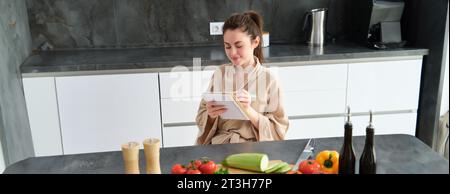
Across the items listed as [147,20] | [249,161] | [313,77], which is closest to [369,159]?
[249,161]

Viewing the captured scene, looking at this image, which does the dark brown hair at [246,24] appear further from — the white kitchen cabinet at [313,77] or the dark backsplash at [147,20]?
the dark backsplash at [147,20]

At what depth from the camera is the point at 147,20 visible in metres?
3.06

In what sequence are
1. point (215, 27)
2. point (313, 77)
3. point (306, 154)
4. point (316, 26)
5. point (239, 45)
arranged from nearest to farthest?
point (306, 154)
point (239, 45)
point (313, 77)
point (316, 26)
point (215, 27)

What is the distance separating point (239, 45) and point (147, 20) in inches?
48.2

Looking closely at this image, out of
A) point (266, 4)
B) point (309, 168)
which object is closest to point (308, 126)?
point (266, 4)

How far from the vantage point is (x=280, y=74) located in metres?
2.73

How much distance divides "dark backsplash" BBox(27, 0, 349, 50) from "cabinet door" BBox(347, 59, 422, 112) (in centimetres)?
52

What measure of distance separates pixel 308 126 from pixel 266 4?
802mm

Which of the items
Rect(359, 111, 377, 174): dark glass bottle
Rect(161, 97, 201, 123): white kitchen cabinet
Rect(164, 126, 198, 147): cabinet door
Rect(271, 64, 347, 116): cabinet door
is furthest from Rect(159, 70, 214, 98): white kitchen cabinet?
Rect(359, 111, 377, 174): dark glass bottle

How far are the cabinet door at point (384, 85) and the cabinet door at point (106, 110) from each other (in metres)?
1.10

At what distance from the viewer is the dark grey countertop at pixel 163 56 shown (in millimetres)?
2621

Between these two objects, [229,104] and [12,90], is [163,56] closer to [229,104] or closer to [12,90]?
[12,90]

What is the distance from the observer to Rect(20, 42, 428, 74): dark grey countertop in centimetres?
262

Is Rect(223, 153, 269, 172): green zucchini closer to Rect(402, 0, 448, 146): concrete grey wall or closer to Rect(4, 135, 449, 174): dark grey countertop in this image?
Rect(4, 135, 449, 174): dark grey countertop
